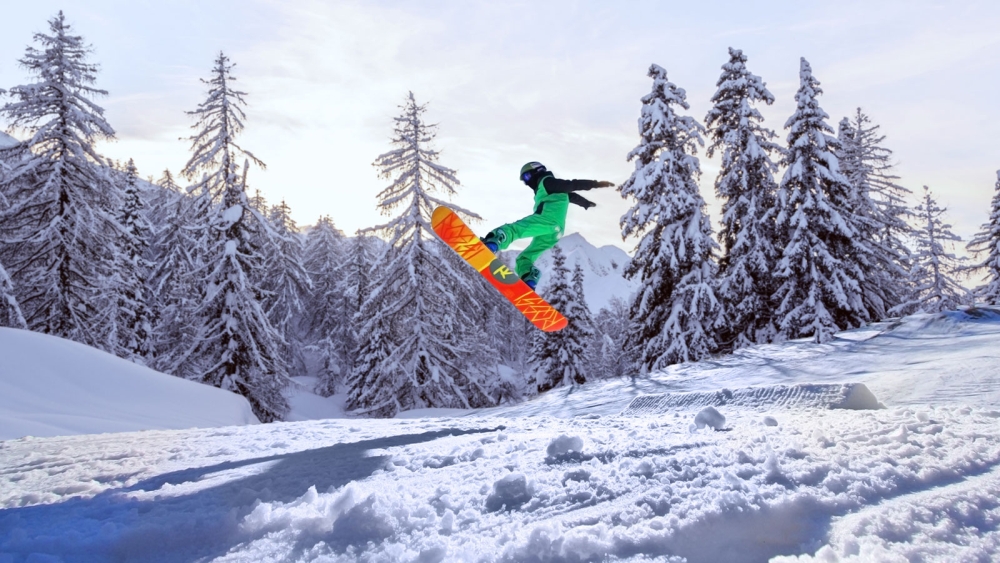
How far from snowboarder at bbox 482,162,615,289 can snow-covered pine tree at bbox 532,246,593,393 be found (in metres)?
14.6

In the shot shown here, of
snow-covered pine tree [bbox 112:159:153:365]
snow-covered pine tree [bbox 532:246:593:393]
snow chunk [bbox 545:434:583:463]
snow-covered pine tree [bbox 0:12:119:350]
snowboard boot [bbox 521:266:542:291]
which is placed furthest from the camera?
snow-covered pine tree [bbox 532:246:593:393]

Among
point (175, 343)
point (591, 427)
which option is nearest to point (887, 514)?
point (591, 427)

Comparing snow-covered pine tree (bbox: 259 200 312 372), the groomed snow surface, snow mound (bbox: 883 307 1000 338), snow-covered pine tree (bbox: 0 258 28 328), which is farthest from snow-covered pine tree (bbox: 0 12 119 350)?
snow mound (bbox: 883 307 1000 338)

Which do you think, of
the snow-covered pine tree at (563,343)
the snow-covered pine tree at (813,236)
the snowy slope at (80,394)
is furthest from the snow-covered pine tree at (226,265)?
the snow-covered pine tree at (813,236)

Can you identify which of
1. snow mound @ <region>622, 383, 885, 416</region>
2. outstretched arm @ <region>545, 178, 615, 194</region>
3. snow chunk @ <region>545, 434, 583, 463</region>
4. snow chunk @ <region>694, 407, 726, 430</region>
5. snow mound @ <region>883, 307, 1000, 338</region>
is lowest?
snow mound @ <region>622, 383, 885, 416</region>

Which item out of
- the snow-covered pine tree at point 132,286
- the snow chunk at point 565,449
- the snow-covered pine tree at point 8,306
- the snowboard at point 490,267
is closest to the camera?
the snow chunk at point 565,449

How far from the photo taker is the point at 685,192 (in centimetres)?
1745

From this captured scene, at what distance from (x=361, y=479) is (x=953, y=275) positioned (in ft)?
105

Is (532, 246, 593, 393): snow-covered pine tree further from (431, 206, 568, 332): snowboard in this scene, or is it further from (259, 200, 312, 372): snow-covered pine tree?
(431, 206, 568, 332): snowboard

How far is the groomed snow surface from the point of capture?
88.0 inches

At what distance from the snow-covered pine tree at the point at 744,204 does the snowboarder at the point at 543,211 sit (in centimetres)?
1258

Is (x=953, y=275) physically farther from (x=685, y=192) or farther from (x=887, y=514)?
(x=887, y=514)

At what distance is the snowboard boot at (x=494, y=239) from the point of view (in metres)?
6.69

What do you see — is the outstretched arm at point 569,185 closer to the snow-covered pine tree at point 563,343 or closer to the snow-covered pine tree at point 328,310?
the snow-covered pine tree at point 563,343
